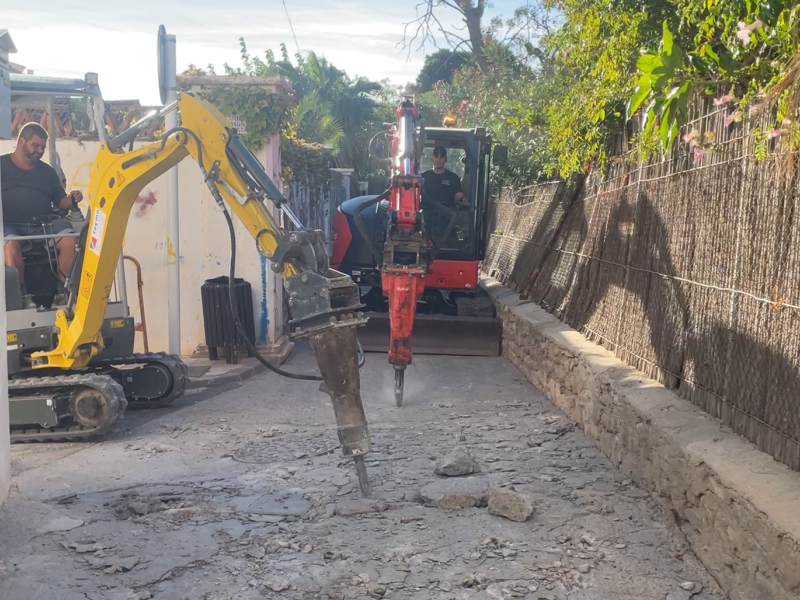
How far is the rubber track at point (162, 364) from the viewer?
843 cm

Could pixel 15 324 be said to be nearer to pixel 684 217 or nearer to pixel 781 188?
pixel 684 217

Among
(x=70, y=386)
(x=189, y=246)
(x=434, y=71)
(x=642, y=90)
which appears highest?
(x=434, y=71)

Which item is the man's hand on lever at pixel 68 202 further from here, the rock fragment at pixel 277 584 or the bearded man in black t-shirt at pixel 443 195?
the bearded man in black t-shirt at pixel 443 195

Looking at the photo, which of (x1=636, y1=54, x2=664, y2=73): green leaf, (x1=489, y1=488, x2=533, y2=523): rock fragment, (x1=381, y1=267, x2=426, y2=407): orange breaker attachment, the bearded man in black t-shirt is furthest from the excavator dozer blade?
(x1=636, y1=54, x2=664, y2=73): green leaf

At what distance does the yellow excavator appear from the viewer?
5410 millimetres

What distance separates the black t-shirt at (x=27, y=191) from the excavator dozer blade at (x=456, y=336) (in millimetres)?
5189

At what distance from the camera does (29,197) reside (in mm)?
7547

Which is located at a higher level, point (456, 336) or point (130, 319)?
point (130, 319)

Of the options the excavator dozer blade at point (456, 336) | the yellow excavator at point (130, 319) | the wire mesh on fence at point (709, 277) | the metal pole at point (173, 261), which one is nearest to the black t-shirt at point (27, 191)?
the yellow excavator at point (130, 319)

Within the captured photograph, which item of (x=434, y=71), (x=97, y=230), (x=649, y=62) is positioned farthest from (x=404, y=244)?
(x=434, y=71)

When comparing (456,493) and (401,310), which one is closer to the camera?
(456,493)

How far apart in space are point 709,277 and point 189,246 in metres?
7.34

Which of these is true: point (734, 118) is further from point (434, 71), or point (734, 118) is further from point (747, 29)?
point (434, 71)

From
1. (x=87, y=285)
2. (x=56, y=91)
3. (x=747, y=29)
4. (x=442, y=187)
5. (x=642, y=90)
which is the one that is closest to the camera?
(x=747, y=29)
